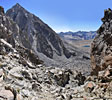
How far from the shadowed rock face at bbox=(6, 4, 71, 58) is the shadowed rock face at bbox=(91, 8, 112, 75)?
41.0 meters

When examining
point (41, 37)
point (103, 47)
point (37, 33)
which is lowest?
point (103, 47)

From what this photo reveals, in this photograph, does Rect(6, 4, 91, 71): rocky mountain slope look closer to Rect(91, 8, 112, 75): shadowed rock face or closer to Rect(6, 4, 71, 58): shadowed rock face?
Rect(6, 4, 71, 58): shadowed rock face

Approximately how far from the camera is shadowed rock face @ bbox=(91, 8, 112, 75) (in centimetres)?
1434

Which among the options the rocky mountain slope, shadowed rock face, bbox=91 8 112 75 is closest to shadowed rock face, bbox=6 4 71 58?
the rocky mountain slope

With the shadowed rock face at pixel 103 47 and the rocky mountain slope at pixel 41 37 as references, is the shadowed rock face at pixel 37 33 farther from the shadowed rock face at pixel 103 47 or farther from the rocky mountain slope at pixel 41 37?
the shadowed rock face at pixel 103 47

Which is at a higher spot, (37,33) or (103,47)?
(37,33)

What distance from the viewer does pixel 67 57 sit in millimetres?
66312

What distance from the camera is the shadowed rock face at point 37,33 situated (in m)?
60.7

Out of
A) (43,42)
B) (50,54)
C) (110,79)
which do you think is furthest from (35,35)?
(110,79)

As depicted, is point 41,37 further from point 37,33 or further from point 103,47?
point 103,47

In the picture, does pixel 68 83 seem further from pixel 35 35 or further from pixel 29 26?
pixel 29 26

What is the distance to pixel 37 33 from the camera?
64.2m

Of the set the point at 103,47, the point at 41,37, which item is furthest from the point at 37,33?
the point at 103,47

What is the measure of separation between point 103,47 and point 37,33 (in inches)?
1987
